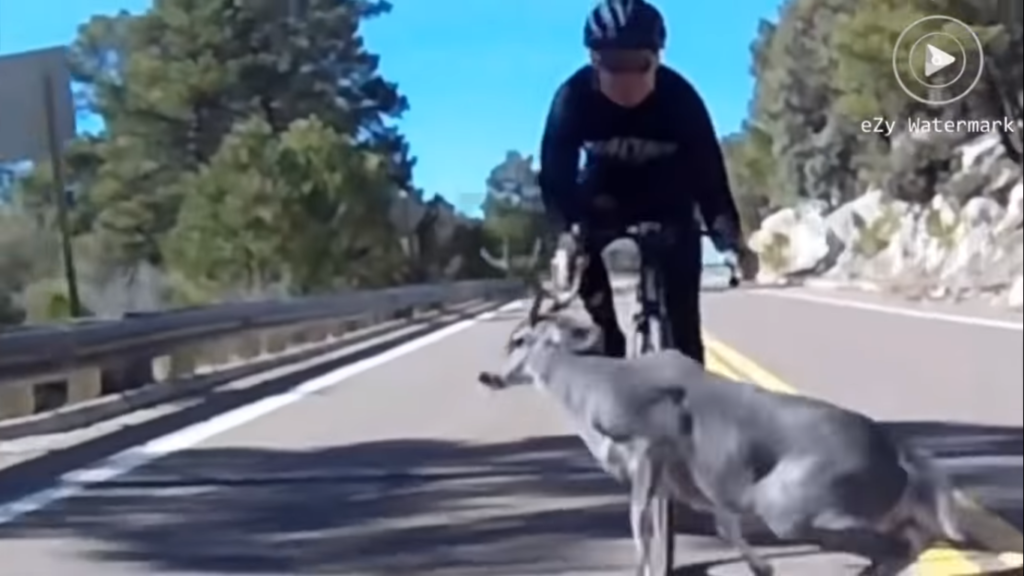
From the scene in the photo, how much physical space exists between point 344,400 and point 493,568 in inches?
213

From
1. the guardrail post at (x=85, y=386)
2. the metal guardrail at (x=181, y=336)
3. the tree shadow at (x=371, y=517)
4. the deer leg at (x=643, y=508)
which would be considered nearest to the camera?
the deer leg at (x=643, y=508)

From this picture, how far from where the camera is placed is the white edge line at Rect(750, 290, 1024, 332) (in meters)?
2.05

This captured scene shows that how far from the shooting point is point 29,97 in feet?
11.0

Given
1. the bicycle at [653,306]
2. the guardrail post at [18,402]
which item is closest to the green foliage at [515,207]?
the bicycle at [653,306]

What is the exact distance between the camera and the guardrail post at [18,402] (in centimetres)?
1027

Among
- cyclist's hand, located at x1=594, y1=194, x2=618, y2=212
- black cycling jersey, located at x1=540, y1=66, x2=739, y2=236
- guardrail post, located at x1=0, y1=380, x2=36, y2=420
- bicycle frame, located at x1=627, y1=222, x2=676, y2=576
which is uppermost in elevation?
black cycling jersey, located at x1=540, y1=66, x2=739, y2=236

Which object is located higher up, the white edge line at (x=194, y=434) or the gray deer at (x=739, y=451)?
the gray deer at (x=739, y=451)

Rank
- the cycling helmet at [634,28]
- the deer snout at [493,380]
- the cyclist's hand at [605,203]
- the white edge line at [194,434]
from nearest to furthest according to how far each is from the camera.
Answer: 1. the cycling helmet at [634,28]
2. the cyclist's hand at [605,203]
3. the deer snout at [493,380]
4. the white edge line at [194,434]

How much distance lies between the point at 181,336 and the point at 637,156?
751 centimetres

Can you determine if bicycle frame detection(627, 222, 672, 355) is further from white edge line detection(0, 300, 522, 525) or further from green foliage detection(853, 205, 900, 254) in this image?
green foliage detection(853, 205, 900, 254)

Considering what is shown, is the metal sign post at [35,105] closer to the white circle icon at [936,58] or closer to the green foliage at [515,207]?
the green foliage at [515,207]

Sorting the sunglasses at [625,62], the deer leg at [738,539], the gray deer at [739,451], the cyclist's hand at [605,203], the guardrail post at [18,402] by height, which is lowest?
the guardrail post at [18,402]

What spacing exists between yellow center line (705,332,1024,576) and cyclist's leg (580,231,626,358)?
19 centimetres

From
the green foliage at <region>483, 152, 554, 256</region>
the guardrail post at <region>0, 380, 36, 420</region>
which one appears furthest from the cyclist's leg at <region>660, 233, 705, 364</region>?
the guardrail post at <region>0, 380, 36, 420</region>
